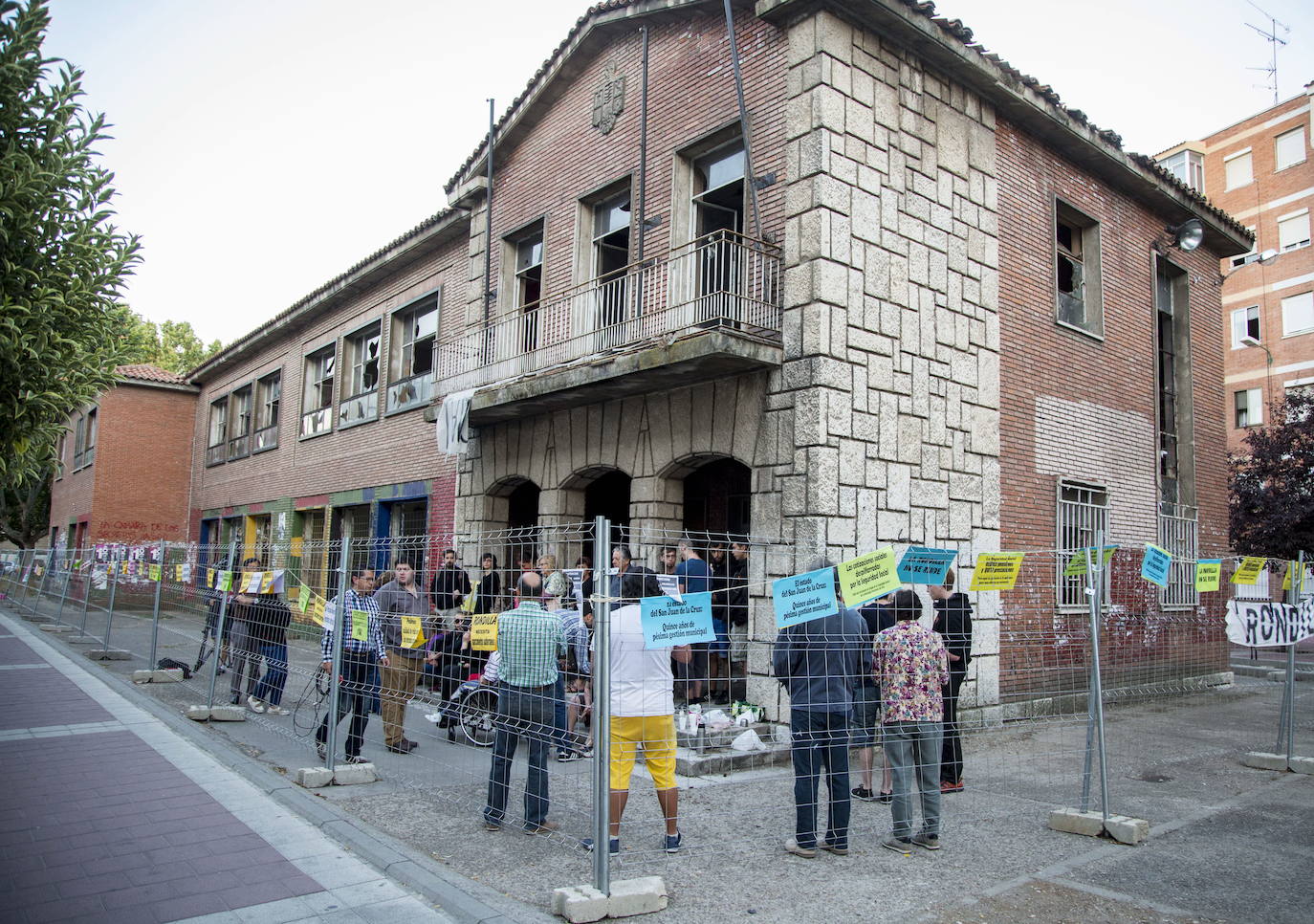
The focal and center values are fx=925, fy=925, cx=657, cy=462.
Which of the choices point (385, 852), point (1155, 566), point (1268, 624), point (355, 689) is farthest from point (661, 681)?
point (1268, 624)

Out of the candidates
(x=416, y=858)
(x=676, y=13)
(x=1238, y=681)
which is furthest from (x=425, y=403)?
(x=1238, y=681)

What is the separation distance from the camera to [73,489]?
104 feet

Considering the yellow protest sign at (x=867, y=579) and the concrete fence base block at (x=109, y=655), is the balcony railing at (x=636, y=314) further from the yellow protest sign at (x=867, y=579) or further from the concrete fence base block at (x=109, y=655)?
the concrete fence base block at (x=109, y=655)

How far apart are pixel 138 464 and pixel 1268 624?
29678 mm

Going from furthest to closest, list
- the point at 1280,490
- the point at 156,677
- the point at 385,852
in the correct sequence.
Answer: the point at 1280,490
the point at 156,677
the point at 385,852

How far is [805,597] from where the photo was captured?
5297 mm

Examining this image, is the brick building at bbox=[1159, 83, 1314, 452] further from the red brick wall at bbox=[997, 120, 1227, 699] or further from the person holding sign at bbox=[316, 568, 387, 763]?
the person holding sign at bbox=[316, 568, 387, 763]

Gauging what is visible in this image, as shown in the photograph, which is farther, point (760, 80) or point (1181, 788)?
point (760, 80)

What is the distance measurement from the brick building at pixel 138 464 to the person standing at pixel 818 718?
27.5 m

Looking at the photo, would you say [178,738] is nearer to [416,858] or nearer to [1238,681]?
[416,858]

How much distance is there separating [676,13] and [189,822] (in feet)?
32.3

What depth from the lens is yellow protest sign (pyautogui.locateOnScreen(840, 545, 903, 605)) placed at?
538cm

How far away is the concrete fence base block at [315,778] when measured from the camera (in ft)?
22.9

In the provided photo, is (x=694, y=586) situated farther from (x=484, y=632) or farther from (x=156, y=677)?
(x=156, y=677)
